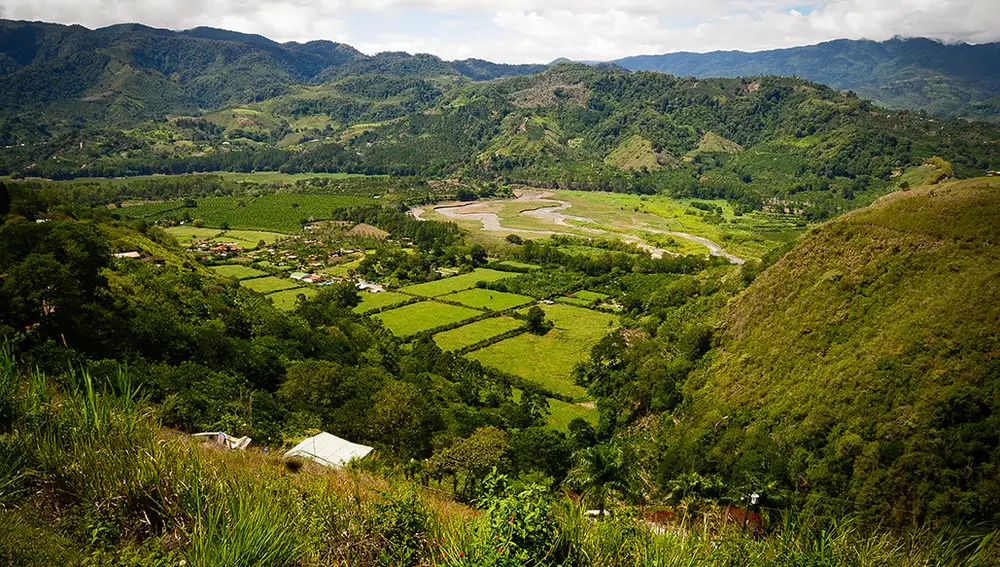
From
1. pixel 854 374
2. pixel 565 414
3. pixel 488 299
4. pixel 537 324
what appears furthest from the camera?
pixel 488 299

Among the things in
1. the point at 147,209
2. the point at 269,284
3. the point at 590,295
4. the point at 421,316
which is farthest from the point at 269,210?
the point at 590,295

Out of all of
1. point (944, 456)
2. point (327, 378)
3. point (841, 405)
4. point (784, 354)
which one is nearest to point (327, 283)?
point (327, 378)

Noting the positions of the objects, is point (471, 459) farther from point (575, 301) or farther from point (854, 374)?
point (575, 301)

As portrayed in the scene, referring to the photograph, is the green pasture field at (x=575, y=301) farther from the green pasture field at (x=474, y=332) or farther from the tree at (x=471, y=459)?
the tree at (x=471, y=459)

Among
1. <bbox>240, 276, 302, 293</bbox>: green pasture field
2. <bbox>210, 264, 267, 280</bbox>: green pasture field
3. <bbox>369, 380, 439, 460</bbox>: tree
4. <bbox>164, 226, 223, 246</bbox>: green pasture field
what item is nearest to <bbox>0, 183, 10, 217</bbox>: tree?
<bbox>240, 276, 302, 293</bbox>: green pasture field

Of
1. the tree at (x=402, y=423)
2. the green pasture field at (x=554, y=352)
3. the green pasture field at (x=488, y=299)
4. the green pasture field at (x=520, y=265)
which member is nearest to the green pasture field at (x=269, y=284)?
the green pasture field at (x=488, y=299)

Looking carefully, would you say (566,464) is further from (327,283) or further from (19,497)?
(327,283)
